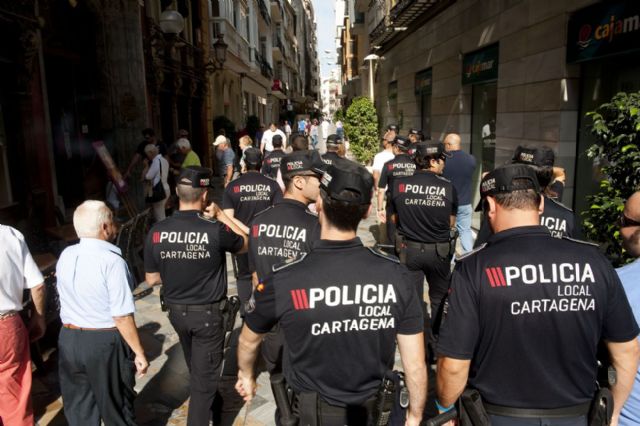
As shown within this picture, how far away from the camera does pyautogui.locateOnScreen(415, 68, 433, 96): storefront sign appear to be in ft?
46.7

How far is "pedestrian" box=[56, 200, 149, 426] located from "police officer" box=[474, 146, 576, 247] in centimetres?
262

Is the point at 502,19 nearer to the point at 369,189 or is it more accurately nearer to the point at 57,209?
the point at 369,189

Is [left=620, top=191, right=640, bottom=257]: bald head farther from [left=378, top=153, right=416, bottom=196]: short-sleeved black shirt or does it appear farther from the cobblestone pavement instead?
[left=378, top=153, right=416, bottom=196]: short-sleeved black shirt

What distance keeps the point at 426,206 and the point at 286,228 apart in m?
1.86

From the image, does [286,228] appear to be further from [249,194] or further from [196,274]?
[249,194]

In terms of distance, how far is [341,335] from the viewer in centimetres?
221

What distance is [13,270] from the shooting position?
128 inches

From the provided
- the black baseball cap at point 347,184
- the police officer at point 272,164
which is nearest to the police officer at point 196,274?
the black baseball cap at point 347,184

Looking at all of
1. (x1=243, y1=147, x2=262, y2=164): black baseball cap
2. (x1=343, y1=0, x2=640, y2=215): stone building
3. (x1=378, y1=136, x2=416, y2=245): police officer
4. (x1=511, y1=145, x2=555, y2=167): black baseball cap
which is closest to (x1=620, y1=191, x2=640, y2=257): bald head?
(x1=511, y1=145, x2=555, y2=167): black baseball cap

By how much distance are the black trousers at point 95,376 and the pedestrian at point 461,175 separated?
4.90 m

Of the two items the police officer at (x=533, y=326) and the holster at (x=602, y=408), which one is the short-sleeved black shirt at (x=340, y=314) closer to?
the police officer at (x=533, y=326)

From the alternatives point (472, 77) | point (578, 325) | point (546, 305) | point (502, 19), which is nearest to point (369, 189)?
point (546, 305)

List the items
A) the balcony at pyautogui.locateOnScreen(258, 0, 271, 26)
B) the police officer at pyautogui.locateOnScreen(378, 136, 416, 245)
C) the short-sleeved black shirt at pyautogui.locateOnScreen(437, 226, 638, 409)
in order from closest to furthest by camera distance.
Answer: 1. the short-sleeved black shirt at pyautogui.locateOnScreen(437, 226, 638, 409)
2. the police officer at pyautogui.locateOnScreen(378, 136, 416, 245)
3. the balcony at pyautogui.locateOnScreen(258, 0, 271, 26)

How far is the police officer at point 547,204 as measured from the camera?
3.87m
